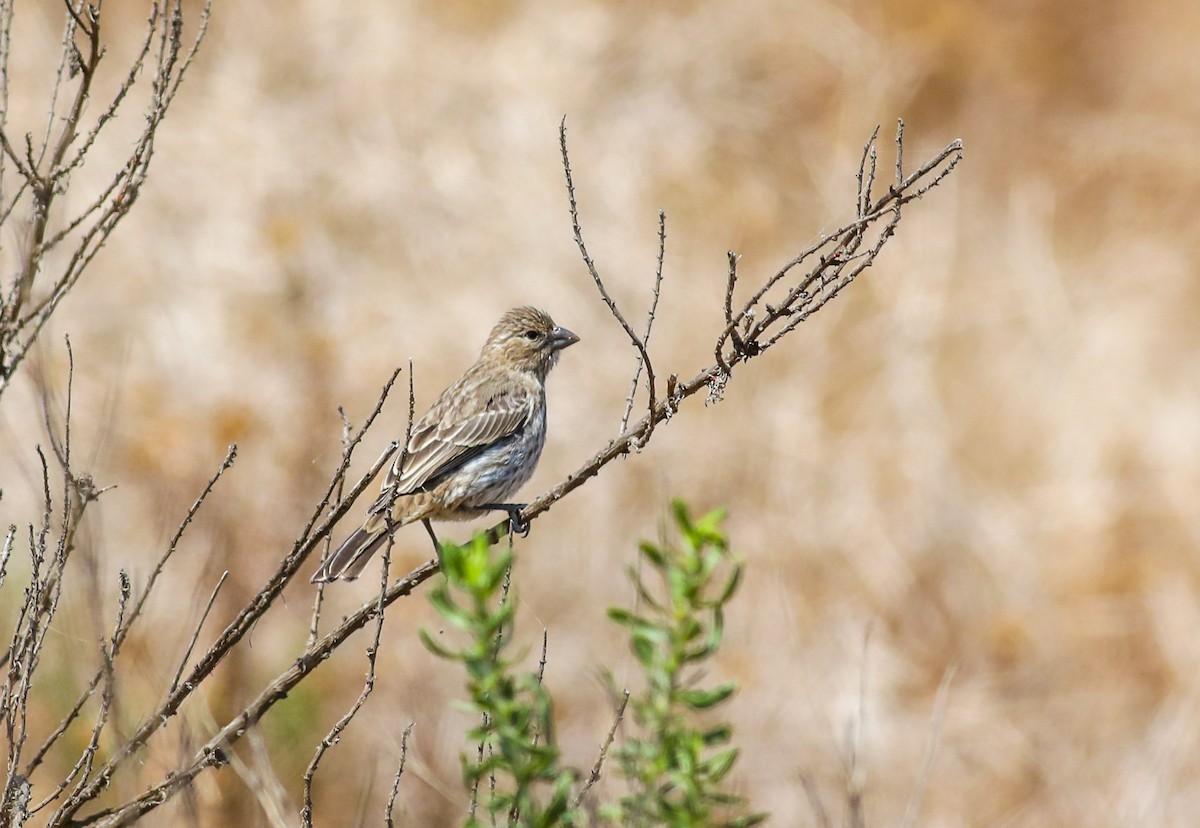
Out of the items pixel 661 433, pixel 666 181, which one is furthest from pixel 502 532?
pixel 666 181

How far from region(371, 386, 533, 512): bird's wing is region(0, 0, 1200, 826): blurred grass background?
10.9 ft

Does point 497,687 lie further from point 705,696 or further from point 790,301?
point 790,301

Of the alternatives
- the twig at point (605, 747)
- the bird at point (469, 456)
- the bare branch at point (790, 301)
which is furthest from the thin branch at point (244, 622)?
the bird at point (469, 456)

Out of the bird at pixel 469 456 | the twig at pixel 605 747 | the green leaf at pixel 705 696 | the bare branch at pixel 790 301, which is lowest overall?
the green leaf at pixel 705 696

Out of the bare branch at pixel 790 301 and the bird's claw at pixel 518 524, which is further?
the bird's claw at pixel 518 524

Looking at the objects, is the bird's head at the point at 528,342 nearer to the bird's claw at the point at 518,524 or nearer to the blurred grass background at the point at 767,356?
the bird's claw at the point at 518,524

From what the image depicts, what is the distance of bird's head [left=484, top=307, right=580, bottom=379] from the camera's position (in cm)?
676

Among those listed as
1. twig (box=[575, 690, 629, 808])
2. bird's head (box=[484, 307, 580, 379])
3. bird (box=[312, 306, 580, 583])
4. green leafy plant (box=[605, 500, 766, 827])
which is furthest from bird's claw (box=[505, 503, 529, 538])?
green leafy plant (box=[605, 500, 766, 827])

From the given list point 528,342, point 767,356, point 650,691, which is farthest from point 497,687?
point 767,356

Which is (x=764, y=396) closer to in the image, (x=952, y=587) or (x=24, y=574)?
(x=952, y=587)

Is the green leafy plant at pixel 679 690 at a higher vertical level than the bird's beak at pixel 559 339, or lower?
lower

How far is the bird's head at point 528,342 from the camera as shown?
676 cm

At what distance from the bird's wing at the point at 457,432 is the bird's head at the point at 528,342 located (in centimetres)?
32

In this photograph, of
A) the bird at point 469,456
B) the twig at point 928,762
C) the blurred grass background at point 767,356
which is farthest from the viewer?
the blurred grass background at point 767,356
